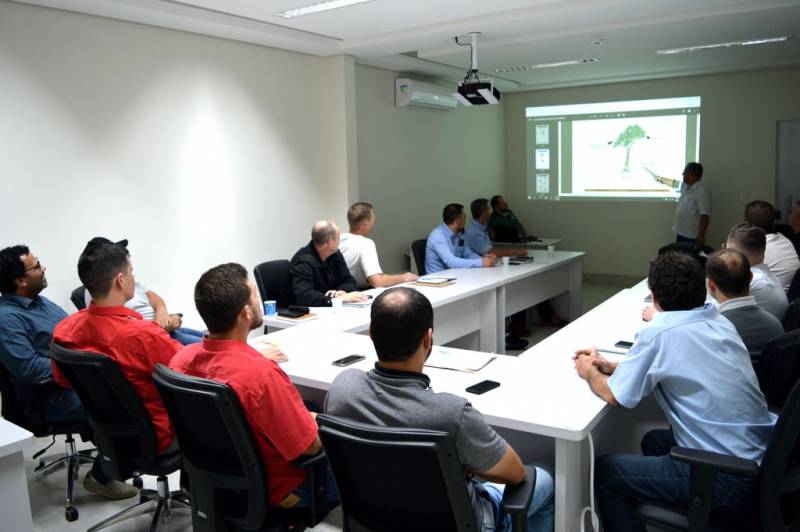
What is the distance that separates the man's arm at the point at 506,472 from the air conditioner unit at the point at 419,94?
18.5 ft

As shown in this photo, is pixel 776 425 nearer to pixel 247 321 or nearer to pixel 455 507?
pixel 455 507

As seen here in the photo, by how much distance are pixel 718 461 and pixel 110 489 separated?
106 inches

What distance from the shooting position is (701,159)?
7969 mm

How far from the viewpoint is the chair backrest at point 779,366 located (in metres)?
2.34

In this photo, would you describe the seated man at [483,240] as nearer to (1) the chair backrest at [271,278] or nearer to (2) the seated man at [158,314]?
(1) the chair backrest at [271,278]

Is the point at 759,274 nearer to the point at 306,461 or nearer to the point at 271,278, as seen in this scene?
the point at 306,461

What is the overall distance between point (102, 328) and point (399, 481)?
146cm

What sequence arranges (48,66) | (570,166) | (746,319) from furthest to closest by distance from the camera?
(570,166)
(48,66)
(746,319)

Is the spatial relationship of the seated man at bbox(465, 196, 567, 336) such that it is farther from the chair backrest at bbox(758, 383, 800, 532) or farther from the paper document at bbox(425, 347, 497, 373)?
the chair backrest at bbox(758, 383, 800, 532)

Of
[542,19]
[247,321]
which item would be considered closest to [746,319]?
[247,321]

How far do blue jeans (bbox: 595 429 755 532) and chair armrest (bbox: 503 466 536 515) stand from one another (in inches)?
19.2

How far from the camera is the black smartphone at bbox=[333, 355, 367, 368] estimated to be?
2571mm

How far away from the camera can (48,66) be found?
3.89 m

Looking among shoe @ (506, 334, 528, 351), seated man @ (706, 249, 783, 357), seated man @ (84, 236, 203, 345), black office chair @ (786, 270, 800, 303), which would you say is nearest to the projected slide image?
shoe @ (506, 334, 528, 351)
